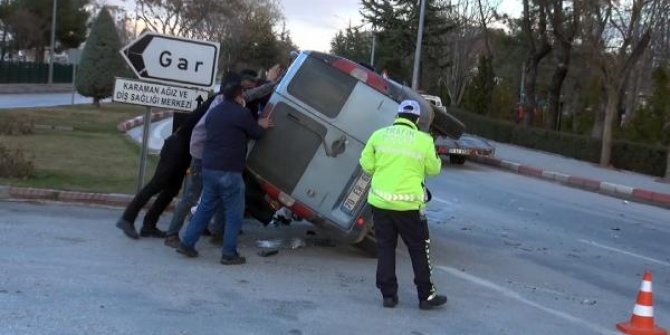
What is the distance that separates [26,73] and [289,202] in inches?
2117

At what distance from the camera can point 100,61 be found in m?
33.5

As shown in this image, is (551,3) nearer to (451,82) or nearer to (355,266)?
(451,82)

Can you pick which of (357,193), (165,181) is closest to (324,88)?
(357,193)

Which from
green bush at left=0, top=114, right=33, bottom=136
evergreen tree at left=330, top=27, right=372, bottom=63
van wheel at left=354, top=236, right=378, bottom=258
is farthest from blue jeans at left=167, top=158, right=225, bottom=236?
evergreen tree at left=330, top=27, right=372, bottom=63

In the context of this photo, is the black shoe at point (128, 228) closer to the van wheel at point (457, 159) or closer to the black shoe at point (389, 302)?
the black shoe at point (389, 302)

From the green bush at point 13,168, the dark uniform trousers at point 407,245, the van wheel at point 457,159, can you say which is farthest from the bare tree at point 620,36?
the dark uniform trousers at point 407,245

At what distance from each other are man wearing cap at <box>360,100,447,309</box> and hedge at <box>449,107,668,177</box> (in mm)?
18666

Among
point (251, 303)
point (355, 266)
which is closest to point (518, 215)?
point (355, 266)

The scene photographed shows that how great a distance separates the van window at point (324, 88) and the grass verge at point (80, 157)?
4.01 meters

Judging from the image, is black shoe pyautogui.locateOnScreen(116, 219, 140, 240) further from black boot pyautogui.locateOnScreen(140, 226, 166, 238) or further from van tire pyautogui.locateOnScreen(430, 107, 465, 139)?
van tire pyautogui.locateOnScreen(430, 107, 465, 139)

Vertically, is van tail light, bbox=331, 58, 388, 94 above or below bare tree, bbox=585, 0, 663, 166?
below

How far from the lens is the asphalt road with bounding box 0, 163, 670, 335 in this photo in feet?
18.7

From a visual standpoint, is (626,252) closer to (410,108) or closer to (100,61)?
(410,108)

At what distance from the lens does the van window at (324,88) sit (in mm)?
7820
